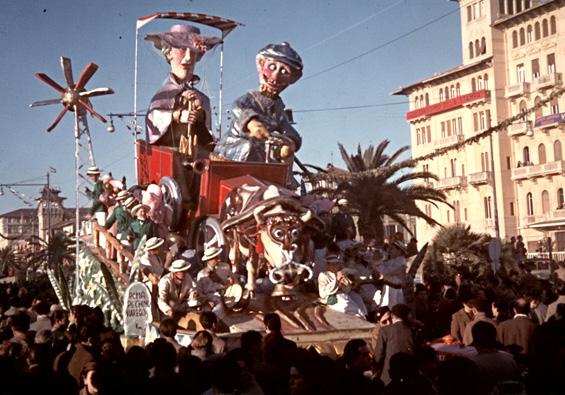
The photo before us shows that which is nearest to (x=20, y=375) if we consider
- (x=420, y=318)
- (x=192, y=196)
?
(x=420, y=318)

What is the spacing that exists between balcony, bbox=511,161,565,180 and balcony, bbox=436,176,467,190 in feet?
16.8

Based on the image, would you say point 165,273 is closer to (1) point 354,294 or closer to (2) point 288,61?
(1) point 354,294

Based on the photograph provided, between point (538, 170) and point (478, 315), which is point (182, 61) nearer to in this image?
point (478, 315)

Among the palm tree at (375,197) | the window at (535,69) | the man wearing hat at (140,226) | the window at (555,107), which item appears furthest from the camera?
the window at (535,69)

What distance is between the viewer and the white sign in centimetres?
1405

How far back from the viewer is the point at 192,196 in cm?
1956

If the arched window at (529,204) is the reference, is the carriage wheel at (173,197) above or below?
below

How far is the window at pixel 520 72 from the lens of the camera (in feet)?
241

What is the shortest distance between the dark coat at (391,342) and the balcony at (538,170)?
6146 cm

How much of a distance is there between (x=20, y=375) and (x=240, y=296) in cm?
743

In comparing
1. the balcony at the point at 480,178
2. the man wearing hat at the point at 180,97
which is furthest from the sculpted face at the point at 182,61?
the balcony at the point at 480,178

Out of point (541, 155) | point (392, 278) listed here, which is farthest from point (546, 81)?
point (392, 278)

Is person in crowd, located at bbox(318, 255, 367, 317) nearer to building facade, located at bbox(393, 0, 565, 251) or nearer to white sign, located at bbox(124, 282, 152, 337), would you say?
white sign, located at bbox(124, 282, 152, 337)

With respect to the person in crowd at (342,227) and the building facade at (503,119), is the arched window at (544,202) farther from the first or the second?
the person in crowd at (342,227)
